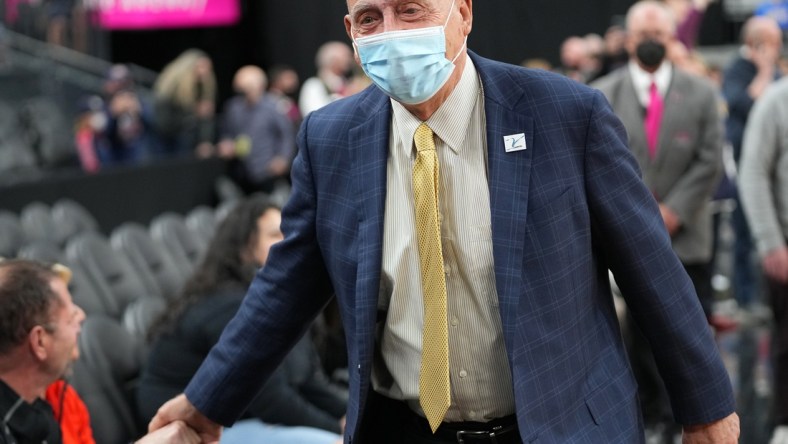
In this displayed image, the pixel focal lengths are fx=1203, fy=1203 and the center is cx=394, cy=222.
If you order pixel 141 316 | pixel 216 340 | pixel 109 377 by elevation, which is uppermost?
pixel 216 340

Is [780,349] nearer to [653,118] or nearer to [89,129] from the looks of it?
[653,118]

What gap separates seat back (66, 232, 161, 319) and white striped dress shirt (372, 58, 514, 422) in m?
3.74

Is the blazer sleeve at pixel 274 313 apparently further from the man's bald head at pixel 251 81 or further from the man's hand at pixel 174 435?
the man's bald head at pixel 251 81

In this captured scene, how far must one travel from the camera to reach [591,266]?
7.37 feet

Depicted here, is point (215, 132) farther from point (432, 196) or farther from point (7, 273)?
point (432, 196)

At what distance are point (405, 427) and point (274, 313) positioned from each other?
1.16 ft

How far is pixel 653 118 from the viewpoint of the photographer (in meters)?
5.15

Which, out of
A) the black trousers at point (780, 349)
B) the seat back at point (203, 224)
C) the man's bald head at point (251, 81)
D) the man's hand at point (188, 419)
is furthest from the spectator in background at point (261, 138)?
the man's hand at point (188, 419)

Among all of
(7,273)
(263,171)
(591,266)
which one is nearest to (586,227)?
(591,266)

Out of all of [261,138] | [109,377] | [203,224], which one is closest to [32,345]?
[109,377]

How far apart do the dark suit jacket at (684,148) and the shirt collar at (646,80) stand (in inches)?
1.0

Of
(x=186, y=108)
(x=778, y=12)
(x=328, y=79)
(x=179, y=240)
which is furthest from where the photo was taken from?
(x=778, y=12)

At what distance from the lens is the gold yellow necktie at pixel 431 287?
217 centimetres

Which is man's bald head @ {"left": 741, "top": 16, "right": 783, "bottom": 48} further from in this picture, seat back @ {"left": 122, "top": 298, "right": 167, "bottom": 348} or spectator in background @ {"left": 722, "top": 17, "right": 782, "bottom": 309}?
seat back @ {"left": 122, "top": 298, "right": 167, "bottom": 348}
